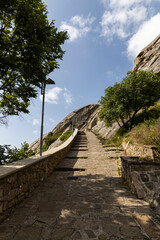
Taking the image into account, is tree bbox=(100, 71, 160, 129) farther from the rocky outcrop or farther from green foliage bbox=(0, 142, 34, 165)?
the rocky outcrop

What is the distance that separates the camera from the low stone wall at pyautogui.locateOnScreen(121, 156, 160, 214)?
119 inches

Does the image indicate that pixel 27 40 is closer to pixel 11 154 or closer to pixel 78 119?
pixel 11 154

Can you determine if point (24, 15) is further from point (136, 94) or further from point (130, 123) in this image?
point (130, 123)

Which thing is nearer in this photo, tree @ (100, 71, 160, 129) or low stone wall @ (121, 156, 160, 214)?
low stone wall @ (121, 156, 160, 214)

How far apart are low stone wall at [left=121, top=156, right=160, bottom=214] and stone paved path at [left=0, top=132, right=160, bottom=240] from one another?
0.23 meters

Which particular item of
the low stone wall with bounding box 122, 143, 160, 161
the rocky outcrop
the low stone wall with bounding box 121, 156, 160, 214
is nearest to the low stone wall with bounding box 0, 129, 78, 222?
the low stone wall with bounding box 121, 156, 160, 214

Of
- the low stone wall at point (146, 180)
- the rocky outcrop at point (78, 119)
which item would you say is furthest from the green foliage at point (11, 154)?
the rocky outcrop at point (78, 119)

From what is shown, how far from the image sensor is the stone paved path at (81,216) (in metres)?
2.05

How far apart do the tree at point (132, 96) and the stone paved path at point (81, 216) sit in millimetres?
10067

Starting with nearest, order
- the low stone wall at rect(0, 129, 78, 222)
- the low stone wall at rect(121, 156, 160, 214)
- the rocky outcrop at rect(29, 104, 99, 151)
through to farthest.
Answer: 1. the low stone wall at rect(0, 129, 78, 222)
2. the low stone wall at rect(121, 156, 160, 214)
3. the rocky outcrop at rect(29, 104, 99, 151)

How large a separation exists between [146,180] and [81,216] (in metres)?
2.22

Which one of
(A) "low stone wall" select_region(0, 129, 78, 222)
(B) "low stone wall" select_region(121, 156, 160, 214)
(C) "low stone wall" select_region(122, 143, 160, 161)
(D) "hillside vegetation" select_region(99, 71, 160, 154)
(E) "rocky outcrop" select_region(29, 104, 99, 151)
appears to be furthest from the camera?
(E) "rocky outcrop" select_region(29, 104, 99, 151)

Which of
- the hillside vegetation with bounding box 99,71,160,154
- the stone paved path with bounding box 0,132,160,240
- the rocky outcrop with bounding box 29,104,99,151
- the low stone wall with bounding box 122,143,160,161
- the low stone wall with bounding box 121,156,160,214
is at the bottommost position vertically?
A: the stone paved path with bounding box 0,132,160,240

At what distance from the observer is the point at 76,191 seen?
3.82 meters
